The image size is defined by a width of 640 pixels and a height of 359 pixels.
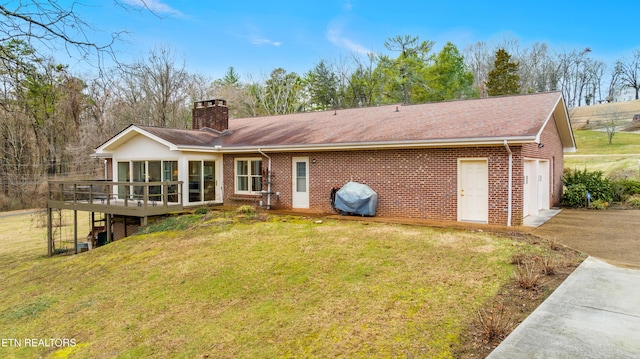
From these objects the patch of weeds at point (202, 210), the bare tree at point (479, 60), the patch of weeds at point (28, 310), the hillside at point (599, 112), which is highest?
the bare tree at point (479, 60)

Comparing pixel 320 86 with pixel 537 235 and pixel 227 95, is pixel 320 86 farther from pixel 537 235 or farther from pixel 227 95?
pixel 537 235

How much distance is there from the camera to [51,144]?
1196 inches

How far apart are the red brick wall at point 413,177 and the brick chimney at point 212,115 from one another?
5.79m

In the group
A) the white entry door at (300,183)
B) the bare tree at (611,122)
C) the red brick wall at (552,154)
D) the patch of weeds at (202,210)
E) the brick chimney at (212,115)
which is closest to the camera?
the red brick wall at (552,154)

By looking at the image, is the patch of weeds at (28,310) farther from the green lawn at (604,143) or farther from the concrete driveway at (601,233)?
the green lawn at (604,143)

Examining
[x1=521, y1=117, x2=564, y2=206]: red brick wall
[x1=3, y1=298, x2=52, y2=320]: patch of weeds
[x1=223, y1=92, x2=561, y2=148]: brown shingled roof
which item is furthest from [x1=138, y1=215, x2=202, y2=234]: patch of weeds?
[x1=521, y1=117, x2=564, y2=206]: red brick wall

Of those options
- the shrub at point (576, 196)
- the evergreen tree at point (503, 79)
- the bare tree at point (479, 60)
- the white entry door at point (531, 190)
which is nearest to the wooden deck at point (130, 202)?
the white entry door at point (531, 190)

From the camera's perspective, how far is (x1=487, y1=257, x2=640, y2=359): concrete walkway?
156 inches

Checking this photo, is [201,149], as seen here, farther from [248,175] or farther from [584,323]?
[584,323]

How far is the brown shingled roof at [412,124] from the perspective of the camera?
36.1 ft

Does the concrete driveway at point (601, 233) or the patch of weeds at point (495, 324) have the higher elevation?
the concrete driveway at point (601, 233)

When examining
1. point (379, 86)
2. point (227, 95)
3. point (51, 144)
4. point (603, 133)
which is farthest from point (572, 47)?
point (51, 144)

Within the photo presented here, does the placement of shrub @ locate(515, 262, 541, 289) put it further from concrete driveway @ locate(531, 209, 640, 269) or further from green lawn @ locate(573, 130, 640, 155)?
green lawn @ locate(573, 130, 640, 155)

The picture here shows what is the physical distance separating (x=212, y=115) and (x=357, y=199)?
9577 millimetres
